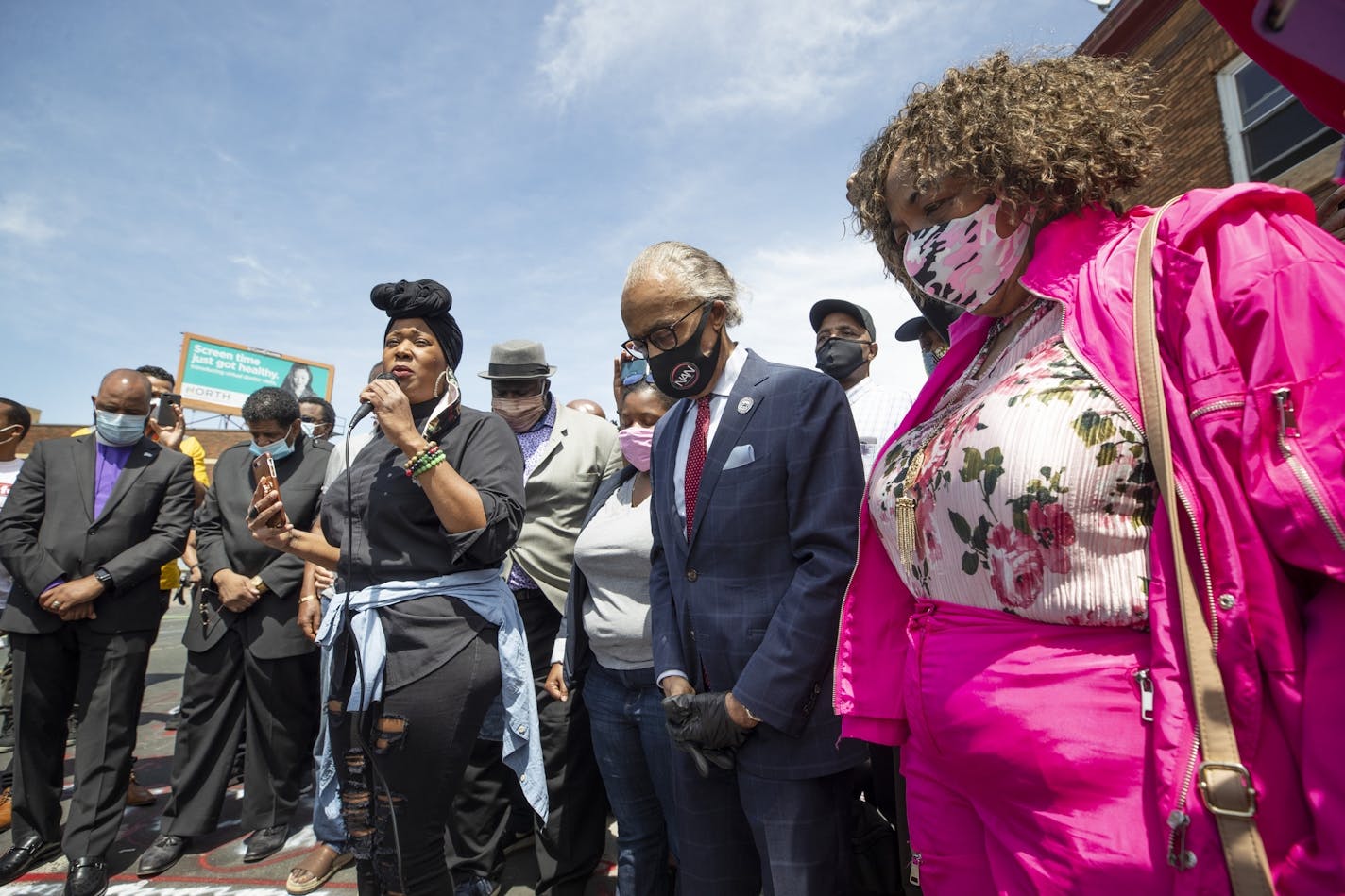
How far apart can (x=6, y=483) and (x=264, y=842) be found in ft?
9.92

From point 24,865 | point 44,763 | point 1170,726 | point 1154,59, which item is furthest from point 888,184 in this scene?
point 1154,59

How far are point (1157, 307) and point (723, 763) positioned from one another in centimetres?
141

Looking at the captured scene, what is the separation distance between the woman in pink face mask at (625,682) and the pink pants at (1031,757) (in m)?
1.23

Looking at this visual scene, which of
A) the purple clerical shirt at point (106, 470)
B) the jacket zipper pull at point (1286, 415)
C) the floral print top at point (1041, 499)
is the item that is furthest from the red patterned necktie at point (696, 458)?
the purple clerical shirt at point (106, 470)

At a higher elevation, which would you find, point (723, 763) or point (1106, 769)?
point (1106, 769)

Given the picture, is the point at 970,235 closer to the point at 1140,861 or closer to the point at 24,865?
the point at 1140,861

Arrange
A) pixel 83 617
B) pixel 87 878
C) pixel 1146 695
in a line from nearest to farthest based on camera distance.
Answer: pixel 1146 695 < pixel 87 878 < pixel 83 617

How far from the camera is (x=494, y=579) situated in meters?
2.44

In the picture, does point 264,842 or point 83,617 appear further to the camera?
point 264,842

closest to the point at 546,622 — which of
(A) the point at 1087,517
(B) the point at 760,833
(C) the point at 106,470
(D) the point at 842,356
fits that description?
(B) the point at 760,833

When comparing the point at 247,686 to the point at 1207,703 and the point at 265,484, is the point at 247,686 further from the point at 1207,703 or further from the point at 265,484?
the point at 1207,703

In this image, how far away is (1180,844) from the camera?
95 centimetres

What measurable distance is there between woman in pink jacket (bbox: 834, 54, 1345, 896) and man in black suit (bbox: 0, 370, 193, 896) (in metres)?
3.65

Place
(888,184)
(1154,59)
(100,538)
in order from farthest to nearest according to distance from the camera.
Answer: (1154,59) < (100,538) < (888,184)
